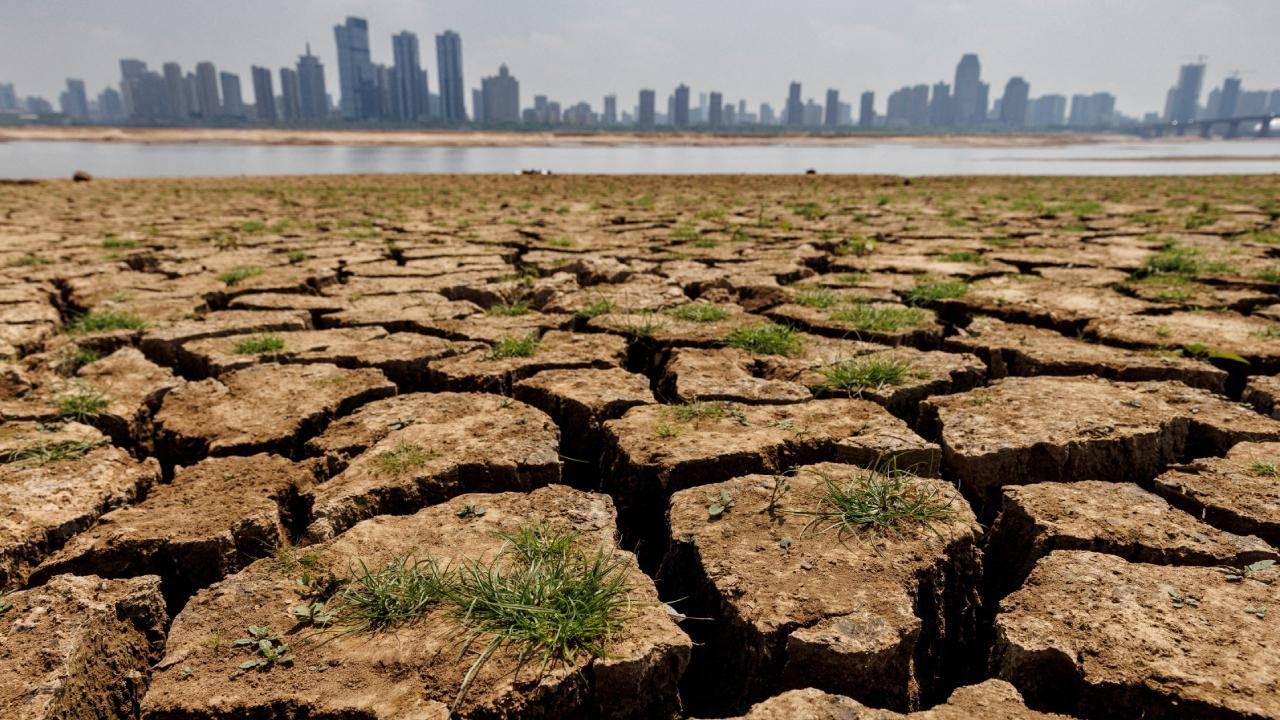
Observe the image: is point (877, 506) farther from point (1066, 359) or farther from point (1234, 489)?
point (1066, 359)

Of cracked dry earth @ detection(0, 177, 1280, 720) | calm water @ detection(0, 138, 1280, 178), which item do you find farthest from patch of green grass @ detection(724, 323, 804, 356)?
calm water @ detection(0, 138, 1280, 178)

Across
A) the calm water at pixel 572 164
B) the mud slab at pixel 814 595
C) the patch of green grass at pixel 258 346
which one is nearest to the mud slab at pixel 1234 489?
the mud slab at pixel 814 595

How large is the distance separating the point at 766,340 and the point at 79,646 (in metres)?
2.04

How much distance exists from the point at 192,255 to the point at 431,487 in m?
4.07

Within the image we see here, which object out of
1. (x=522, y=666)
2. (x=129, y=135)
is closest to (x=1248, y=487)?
(x=522, y=666)

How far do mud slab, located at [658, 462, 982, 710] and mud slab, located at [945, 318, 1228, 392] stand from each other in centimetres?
112

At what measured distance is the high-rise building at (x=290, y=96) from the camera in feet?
403

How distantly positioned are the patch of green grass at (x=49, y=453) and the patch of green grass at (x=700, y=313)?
77.5 inches

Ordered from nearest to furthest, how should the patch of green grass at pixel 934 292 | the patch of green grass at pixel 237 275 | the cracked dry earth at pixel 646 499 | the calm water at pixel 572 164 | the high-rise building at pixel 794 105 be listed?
1. the cracked dry earth at pixel 646 499
2. the patch of green grass at pixel 934 292
3. the patch of green grass at pixel 237 275
4. the calm water at pixel 572 164
5. the high-rise building at pixel 794 105

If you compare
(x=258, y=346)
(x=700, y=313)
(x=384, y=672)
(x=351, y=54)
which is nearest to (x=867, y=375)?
(x=700, y=313)

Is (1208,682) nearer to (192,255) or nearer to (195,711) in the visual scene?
(195,711)

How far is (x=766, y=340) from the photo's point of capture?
2641 mm

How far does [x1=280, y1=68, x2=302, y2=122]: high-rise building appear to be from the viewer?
403ft

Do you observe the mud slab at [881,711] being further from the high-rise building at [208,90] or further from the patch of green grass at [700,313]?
the high-rise building at [208,90]
